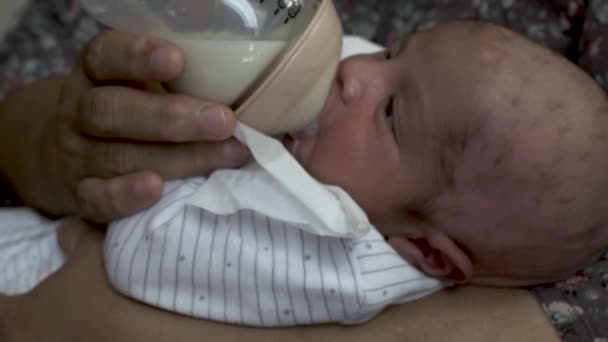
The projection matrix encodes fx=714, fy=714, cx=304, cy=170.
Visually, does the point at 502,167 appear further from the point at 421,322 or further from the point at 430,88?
the point at 421,322

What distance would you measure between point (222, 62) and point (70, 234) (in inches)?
16.8

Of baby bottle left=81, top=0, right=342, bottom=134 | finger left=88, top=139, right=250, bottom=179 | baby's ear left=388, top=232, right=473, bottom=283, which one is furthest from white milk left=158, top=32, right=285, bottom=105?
baby's ear left=388, top=232, right=473, bottom=283

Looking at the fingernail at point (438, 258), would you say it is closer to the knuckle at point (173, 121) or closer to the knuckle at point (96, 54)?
the knuckle at point (173, 121)

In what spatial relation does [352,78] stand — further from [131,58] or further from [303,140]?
[131,58]

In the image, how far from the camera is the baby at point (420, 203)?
3.07 ft

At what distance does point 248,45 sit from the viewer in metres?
0.81

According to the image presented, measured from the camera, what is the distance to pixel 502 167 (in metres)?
0.94

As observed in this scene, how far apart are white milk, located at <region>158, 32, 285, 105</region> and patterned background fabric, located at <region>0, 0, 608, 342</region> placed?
0.55m

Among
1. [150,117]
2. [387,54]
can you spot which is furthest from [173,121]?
[387,54]

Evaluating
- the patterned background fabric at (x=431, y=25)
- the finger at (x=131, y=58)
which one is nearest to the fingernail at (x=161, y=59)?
the finger at (x=131, y=58)

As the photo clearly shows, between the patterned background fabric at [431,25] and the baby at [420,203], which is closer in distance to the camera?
the baby at [420,203]

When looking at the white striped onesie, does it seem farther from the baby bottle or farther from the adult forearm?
the adult forearm

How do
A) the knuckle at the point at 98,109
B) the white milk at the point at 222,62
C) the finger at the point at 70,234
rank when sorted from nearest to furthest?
1. the white milk at the point at 222,62
2. the knuckle at the point at 98,109
3. the finger at the point at 70,234

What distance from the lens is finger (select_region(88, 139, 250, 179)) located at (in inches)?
37.3
